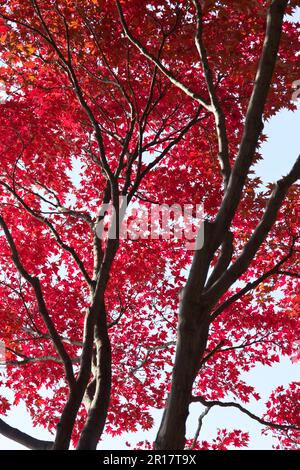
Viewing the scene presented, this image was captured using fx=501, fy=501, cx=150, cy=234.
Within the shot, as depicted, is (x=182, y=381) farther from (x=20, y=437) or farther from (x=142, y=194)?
(x=142, y=194)

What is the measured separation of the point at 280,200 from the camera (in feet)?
18.0

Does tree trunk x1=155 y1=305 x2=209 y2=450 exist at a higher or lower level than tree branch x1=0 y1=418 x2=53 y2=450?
higher

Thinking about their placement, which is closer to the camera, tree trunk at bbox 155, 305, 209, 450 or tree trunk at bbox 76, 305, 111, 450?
tree trunk at bbox 155, 305, 209, 450

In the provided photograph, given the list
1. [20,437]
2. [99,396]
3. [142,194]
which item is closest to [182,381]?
[99,396]

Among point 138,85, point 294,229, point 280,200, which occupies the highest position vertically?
point 138,85

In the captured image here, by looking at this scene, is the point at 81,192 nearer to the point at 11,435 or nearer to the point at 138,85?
the point at 138,85

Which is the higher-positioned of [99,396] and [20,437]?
[99,396]

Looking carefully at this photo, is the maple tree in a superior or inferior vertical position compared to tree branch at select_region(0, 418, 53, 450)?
superior

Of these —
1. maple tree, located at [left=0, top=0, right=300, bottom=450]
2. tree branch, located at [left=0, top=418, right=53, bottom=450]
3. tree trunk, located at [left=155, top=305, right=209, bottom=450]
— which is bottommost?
tree branch, located at [left=0, top=418, right=53, bottom=450]

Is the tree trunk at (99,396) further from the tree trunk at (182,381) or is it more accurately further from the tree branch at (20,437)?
the tree trunk at (182,381)

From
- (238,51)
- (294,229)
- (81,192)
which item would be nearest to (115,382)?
(81,192)

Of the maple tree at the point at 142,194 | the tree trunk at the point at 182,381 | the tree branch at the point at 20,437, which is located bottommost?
the tree branch at the point at 20,437

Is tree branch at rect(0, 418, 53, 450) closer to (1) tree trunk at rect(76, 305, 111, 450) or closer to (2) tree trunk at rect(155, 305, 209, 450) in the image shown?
(1) tree trunk at rect(76, 305, 111, 450)
